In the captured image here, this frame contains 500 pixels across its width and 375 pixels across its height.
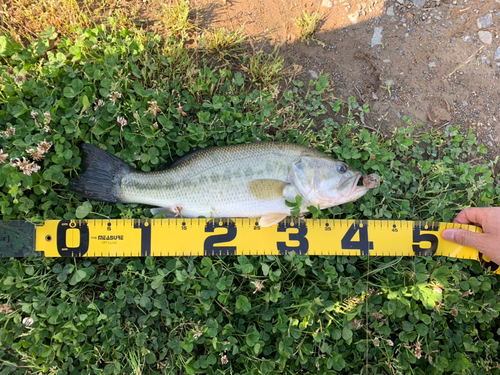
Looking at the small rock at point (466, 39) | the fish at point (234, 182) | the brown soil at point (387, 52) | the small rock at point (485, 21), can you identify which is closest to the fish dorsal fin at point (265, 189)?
the fish at point (234, 182)

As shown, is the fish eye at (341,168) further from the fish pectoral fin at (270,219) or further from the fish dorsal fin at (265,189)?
the fish pectoral fin at (270,219)

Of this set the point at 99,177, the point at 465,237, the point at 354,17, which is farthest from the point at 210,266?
the point at 354,17

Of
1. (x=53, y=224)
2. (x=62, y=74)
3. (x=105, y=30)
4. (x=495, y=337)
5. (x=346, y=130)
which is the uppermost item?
(x=105, y=30)

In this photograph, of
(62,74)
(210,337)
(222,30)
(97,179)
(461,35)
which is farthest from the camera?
(461,35)

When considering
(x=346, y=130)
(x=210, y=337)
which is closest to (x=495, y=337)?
(x=346, y=130)

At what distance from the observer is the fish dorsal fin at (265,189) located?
3.29m

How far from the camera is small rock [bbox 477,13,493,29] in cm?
427

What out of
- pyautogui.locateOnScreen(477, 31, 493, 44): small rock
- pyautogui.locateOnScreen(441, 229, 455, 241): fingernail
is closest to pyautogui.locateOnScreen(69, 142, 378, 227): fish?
pyautogui.locateOnScreen(441, 229, 455, 241): fingernail

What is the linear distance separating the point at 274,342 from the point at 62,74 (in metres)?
3.90

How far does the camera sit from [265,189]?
329 centimetres

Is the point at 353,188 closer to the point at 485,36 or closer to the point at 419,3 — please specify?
the point at 419,3

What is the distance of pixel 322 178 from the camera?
331 centimetres

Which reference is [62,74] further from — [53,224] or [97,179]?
[53,224]

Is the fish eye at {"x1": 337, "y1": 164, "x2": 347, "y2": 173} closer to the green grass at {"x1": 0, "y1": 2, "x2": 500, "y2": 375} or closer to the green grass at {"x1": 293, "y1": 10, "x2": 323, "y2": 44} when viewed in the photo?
the green grass at {"x1": 0, "y1": 2, "x2": 500, "y2": 375}
